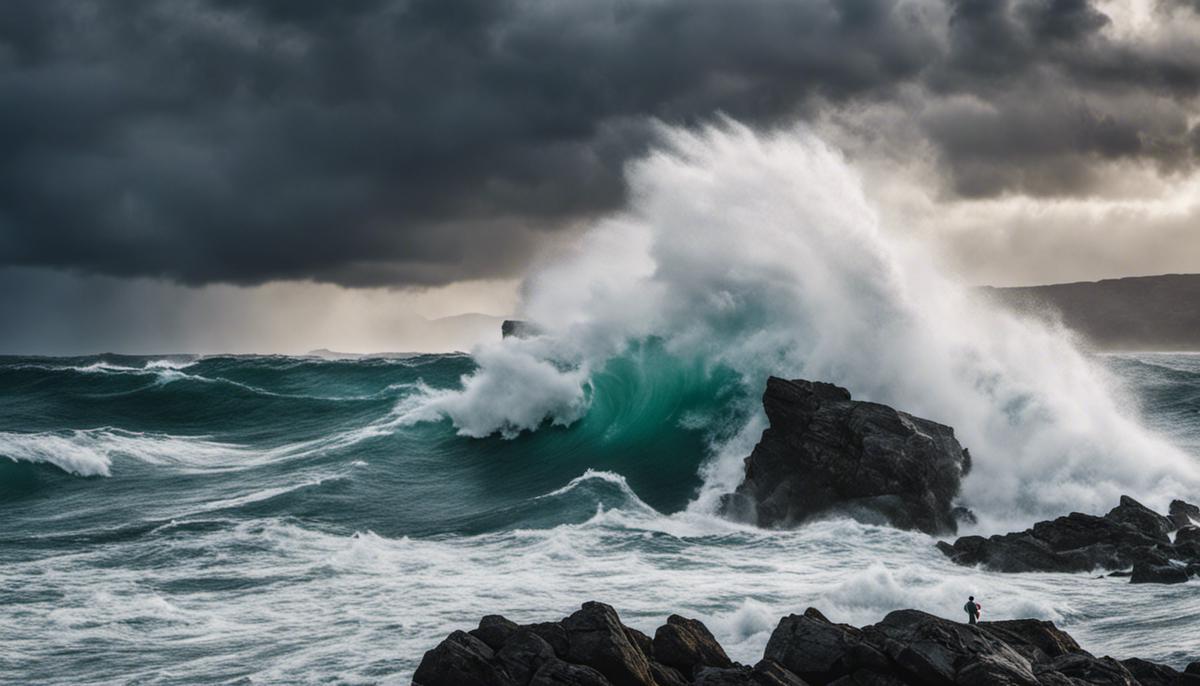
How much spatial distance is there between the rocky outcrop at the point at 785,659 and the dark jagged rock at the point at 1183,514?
381 inches

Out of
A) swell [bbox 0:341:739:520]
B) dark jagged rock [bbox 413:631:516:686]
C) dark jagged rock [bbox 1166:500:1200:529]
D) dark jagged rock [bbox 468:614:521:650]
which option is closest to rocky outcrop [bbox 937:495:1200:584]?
dark jagged rock [bbox 1166:500:1200:529]

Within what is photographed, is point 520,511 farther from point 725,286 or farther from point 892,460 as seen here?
point 725,286

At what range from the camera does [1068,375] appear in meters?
26.0

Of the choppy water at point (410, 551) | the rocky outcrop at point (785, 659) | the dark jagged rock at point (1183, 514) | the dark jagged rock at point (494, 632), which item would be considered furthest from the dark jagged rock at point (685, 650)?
the dark jagged rock at point (1183, 514)

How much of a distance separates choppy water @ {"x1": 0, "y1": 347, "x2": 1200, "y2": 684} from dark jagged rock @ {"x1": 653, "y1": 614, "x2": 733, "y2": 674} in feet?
4.01

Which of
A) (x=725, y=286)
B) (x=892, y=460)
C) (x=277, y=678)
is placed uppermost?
(x=725, y=286)

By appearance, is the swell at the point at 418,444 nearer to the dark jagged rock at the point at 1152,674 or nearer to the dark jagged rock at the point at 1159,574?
the dark jagged rock at the point at 1159,574

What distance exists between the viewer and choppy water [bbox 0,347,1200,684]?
1237cm

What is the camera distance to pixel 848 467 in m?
19.3

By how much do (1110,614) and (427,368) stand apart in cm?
4190

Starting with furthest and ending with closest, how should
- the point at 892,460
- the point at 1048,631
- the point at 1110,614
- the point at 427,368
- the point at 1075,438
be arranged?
the point at 427,368 → the point at 1075,438 → the point at 892,460 → the point at 1110,614 → the point at 1048,631

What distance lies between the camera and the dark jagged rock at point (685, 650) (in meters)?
10.2

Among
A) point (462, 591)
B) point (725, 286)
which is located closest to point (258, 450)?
point (725, 286)

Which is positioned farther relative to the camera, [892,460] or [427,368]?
[427,368]
